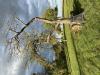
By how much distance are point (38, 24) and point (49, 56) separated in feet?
3.86

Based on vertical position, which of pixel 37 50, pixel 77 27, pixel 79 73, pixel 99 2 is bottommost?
pixel 79 73

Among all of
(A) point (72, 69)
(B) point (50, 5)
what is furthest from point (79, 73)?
(B) point (50, 5)

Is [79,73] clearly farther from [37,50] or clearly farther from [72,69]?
[37,50]

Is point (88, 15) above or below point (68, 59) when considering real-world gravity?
above

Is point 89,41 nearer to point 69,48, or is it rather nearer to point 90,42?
point 90,42

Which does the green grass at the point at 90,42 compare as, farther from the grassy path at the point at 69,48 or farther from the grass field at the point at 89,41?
the grassy path at the point at 69,48

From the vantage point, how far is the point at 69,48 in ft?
30.3

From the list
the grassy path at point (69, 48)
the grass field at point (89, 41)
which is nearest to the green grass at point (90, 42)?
the grass field at point (89, 41)

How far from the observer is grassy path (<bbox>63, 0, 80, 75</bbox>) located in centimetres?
880

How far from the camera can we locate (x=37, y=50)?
393 inches

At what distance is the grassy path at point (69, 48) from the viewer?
28.9 feet

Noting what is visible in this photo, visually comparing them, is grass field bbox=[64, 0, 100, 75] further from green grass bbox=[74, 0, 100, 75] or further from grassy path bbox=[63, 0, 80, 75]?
grassy path bbox=[63, 0, 80, 75]

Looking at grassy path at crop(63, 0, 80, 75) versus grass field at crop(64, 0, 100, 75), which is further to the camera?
grassy path at crop(63, 0, 80, 75)

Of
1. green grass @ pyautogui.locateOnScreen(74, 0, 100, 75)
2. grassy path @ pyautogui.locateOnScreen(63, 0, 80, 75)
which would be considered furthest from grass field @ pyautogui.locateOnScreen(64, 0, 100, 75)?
grassy path @ pyautogui.locateOnScreen(63, 0, 80, 75)
